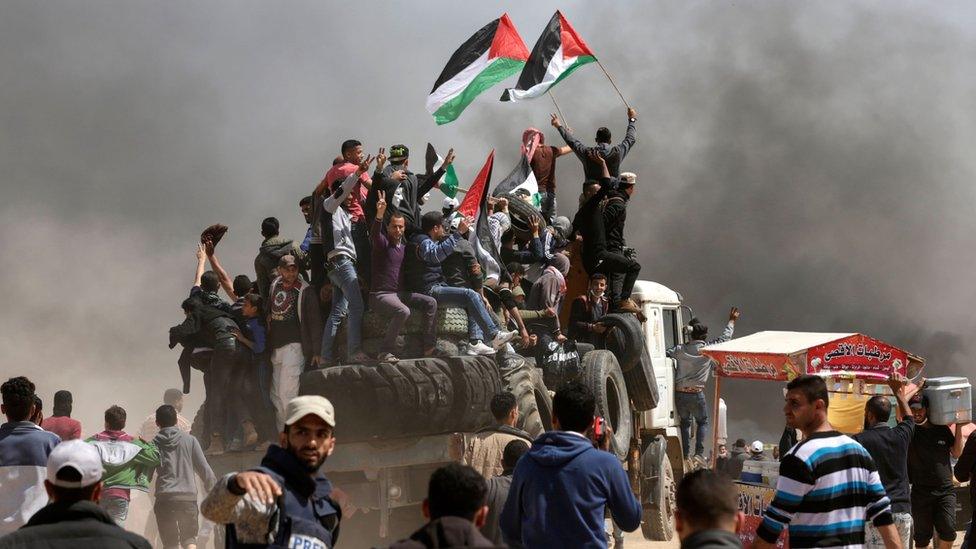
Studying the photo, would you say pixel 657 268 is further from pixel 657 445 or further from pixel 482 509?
pixel 482 509

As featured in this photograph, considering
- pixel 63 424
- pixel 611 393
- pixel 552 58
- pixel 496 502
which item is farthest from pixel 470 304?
pixel 552 58

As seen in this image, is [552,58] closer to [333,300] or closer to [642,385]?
[642,385]

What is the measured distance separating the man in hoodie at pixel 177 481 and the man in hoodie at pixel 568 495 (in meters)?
5.37

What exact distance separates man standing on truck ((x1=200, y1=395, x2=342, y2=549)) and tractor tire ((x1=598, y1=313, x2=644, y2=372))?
29.7 feet

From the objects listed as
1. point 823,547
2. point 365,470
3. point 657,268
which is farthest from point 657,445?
point 657,268

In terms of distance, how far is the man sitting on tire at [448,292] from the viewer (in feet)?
34.7

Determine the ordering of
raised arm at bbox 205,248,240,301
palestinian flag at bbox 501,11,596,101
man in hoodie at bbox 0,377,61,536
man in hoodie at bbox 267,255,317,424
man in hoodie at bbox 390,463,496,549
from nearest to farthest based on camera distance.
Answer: man in hoodie at bbox 390,463,496,549
man in hoodie at bbox 0,377,61,536
man in hoodie at bbox 267,255,317,424
raised arm at bbox 205,248,240,301
palestinian flag at bbox 501,11,596,101

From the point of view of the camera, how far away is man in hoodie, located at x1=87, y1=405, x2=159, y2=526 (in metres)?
9.34

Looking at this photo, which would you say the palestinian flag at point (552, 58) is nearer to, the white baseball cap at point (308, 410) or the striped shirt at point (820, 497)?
the striped shirt at point (820, 497)

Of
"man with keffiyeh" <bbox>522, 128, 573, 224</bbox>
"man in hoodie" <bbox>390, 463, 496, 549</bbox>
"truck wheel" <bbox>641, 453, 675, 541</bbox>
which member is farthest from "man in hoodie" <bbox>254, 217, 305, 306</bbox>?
"man in hoodie" <bbox>390, 463, 496, 549</bbox>

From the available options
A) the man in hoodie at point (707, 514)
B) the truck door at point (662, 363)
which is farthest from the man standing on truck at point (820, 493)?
the truck door at point (662, 363)

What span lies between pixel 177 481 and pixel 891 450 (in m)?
5.40

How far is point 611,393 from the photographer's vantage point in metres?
12.7

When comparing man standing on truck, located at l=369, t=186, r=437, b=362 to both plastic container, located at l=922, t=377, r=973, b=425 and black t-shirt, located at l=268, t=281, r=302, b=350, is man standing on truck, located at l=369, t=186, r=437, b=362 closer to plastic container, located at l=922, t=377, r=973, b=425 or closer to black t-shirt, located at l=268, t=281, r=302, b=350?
black t-shirt, located at l=268, t=281, r=302, b=350
